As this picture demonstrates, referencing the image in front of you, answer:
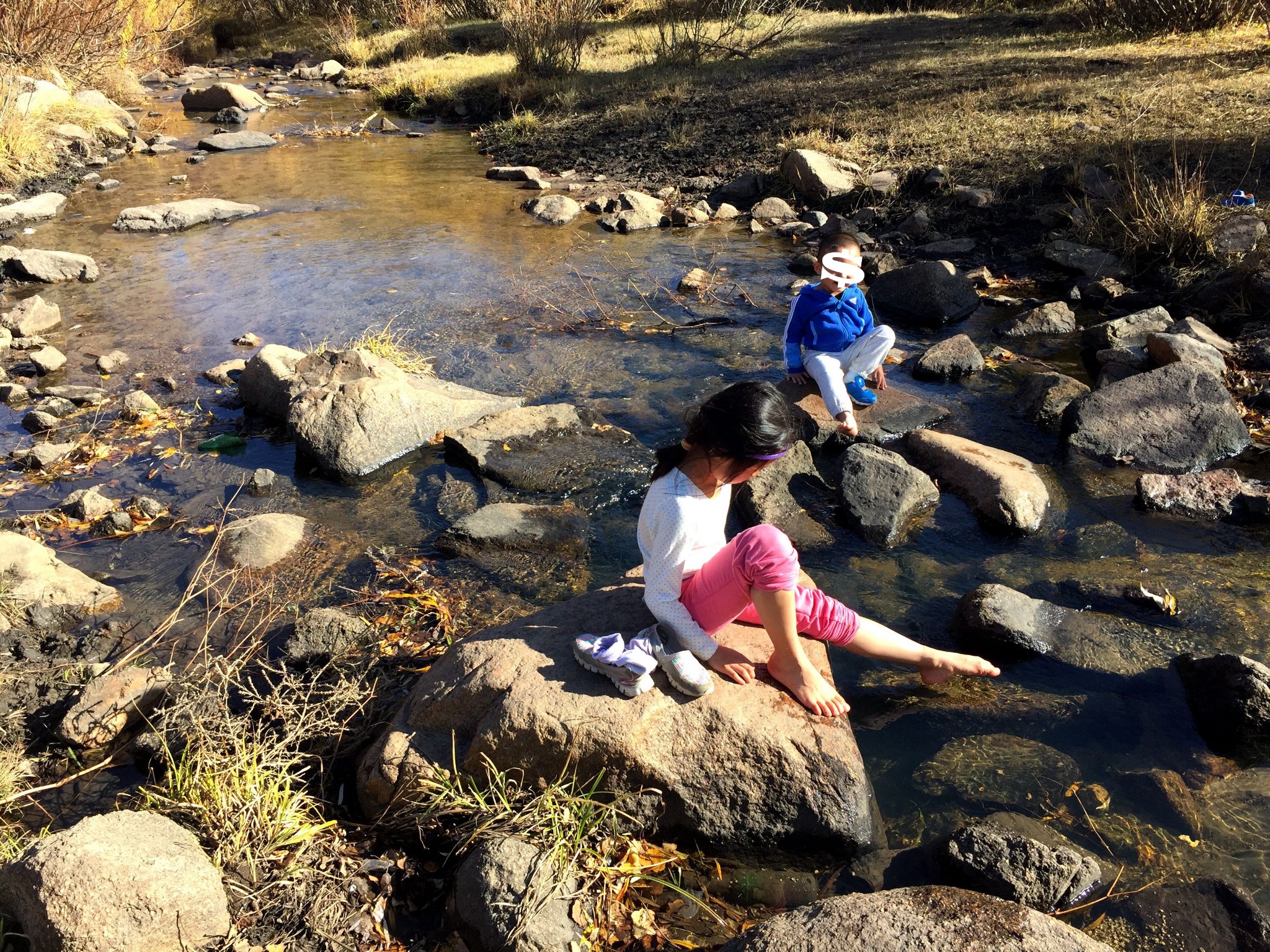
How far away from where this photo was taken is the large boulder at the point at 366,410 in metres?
5.66

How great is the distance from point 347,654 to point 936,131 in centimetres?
1016

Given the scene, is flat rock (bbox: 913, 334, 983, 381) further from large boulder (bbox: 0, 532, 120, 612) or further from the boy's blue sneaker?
large boulder (bbox: 0, 532, 120, 612)

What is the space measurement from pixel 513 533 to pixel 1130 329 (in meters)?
5.07

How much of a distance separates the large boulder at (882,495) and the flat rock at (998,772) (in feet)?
4.87

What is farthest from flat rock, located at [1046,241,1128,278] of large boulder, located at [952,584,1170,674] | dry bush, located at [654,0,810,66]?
dry bush, located at [654,0,810,66]

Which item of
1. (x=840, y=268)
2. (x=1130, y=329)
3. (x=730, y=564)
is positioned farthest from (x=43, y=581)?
(x=1130, y=329)

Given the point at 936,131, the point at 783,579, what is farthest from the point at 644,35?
the point at 783,579

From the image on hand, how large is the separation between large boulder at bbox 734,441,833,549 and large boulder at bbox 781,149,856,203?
6340mm

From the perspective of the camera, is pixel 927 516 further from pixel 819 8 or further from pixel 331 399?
pixel 819 8

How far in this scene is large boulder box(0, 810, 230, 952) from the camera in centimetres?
241

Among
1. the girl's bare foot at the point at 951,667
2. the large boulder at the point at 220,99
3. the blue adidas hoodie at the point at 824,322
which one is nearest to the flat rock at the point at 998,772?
the girl's bare foot at the point at 951,667

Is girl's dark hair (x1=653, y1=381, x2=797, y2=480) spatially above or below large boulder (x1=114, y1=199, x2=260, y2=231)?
above

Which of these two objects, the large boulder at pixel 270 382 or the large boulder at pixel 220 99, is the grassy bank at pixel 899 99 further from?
the large boulder at pixel 270 382

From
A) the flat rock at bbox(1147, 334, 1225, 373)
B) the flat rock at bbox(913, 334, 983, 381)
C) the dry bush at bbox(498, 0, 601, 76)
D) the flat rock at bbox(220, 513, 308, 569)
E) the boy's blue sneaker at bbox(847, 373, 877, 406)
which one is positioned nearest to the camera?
the flat rock at bbox(220, 513, 308, 569)
